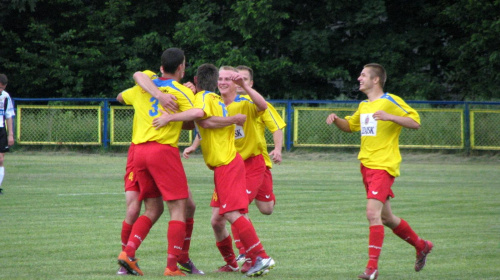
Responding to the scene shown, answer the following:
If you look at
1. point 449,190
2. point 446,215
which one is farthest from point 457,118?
point 446,215

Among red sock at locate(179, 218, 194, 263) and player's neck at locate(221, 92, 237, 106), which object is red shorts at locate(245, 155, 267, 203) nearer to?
player's neck at locate(221, 92, 237, 106)

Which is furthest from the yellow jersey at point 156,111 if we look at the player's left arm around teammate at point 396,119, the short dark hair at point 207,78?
the player's left arm around teammate at point 396,119

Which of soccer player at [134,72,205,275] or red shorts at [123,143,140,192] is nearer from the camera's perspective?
soccer player at [134,72,205,275]

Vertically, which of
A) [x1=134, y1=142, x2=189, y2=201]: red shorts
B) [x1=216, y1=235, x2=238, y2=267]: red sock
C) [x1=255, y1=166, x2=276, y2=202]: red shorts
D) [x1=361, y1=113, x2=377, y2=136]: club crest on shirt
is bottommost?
[x1=216, y1=235, x2=238, y2=267]: red sock

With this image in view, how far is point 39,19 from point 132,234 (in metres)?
31.0

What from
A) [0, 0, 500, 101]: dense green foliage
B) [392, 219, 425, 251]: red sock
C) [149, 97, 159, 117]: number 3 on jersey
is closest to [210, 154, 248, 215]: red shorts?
[149, 97, 159, 117]: number 3 on jersey

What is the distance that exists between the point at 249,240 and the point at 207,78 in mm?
1492

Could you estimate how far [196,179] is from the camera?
61.8 feet

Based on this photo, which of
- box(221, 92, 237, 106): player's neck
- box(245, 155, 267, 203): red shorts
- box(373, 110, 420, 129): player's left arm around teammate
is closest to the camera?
box(373, 110, 420, 129): player's left arm around teammate

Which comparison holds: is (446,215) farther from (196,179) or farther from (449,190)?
(196,179)

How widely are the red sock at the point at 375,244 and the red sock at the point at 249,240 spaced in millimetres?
879

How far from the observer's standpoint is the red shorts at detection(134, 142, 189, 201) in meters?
6.76

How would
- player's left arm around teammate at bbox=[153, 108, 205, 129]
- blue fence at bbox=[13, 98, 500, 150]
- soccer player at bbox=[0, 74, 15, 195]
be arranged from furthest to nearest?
blue fence at bbox=[13, 98, 500, 150] → soccer player at bbox=[0, 74, 15, 195] → player's left arm around teammate at bbox=[153, 108, 205, 129]

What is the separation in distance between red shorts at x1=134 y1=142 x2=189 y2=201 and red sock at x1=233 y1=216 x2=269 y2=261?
0.52 meters
